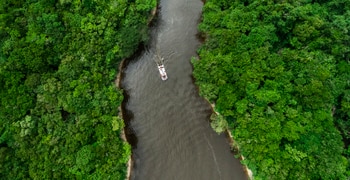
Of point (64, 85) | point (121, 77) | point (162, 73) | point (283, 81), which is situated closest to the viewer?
point (283, 81)

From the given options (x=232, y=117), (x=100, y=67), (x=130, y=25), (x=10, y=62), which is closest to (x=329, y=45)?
(x=232, y=117)

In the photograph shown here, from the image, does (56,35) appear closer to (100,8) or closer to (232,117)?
(100,8)

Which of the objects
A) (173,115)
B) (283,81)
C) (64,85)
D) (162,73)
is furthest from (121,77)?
(283,81)

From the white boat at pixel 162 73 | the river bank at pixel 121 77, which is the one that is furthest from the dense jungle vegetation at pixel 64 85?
the white boat at pixel 162 73

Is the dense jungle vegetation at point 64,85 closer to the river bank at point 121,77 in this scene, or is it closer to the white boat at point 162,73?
the river bank at point 121,77

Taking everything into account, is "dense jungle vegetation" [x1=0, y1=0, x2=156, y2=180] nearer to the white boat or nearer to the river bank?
the river bank

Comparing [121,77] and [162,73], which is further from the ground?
[121,77]

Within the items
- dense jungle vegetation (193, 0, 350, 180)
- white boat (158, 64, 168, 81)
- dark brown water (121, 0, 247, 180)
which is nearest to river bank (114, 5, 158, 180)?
dark brown water (121, 0, 247, 180)

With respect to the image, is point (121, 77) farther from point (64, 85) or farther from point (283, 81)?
point (283, 81)
